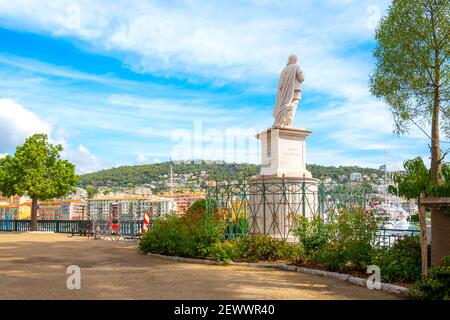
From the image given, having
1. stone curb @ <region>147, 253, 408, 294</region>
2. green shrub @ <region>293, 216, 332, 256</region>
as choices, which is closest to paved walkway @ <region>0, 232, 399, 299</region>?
stone curb @ <region>147, 253, 408, 294</region>

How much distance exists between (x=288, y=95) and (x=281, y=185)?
3773 mm

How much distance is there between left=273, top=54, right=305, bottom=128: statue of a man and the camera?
17.1 meters

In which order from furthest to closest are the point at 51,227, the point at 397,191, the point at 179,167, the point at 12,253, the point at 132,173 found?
1. the point at 132,173
2. the point at 179,167
3. the point at 51,227
4. the point at 12,253
5. the point at 397,191

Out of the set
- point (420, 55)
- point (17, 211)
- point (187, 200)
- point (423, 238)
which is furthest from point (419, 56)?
point (17, 211)

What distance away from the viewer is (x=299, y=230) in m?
12.5

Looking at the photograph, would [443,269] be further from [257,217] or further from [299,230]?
[257,217]

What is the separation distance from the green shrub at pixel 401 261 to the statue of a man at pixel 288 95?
298 inches

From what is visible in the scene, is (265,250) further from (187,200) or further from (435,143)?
(187,200)

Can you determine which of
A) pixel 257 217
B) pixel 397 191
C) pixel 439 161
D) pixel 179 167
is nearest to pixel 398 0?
pixel 439 161

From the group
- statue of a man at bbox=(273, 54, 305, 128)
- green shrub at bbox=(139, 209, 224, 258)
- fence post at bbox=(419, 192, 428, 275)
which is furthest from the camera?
statue of a man at bbox=(273, 54, 305, 128)

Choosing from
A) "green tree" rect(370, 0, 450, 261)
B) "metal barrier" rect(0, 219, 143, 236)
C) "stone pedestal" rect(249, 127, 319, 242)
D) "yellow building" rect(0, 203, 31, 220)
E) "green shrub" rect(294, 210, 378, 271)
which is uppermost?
"green tree" rect(370, 0, 450, 261)

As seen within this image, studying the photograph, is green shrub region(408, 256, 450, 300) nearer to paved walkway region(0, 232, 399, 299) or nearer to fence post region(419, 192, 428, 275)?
fence post region(419, 192, 428, 275)

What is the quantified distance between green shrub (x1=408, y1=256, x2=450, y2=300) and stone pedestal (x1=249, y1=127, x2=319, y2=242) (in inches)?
263

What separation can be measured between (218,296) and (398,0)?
29.0 feet
